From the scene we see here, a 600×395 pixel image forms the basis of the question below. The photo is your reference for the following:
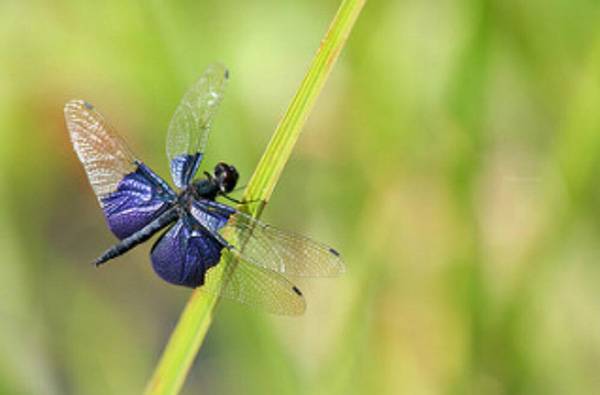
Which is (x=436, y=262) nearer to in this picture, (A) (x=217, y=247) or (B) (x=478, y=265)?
(B) (x=478, y=265)

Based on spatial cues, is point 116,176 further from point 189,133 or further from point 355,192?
point 355,192

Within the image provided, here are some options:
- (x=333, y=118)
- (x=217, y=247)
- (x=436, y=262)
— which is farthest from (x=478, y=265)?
(x=333, y=118)

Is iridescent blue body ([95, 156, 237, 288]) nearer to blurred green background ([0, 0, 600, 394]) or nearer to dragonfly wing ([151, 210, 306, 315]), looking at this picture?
dragonfly wing ([151, 210, 306, 315])

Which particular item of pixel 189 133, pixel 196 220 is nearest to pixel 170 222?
pixel 196 220

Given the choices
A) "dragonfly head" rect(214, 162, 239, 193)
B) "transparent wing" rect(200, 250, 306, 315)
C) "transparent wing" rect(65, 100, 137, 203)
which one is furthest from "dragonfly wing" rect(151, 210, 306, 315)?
"transparent wing" rect(65, 100, 137, 203)

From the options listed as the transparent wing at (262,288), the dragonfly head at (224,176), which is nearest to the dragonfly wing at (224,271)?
the transparent wing at (262,288)

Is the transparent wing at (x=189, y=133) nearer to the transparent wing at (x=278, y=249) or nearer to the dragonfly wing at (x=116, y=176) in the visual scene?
the dragonfly wing at (x=116, y=176)

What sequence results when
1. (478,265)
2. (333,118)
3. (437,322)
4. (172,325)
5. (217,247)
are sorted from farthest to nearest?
(172,325) → (333,118) → (437,322) → (478,265) → (217,247)
